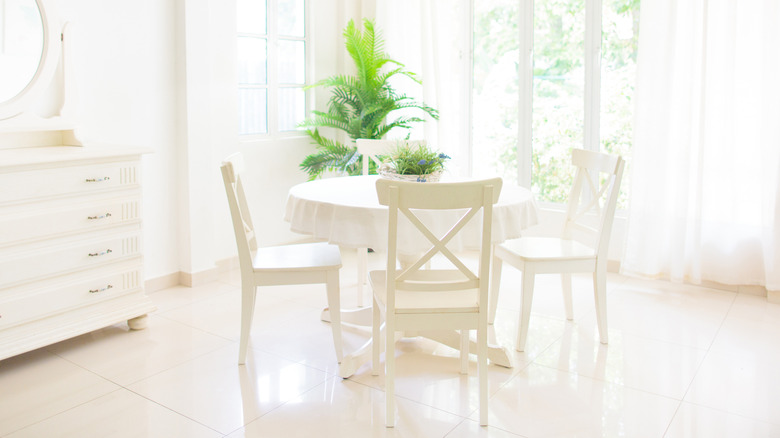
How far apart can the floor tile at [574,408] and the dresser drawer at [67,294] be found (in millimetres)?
1907

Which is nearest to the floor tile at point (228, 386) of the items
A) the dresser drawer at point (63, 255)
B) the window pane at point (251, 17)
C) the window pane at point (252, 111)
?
the dresser drawer at point (63, 255)

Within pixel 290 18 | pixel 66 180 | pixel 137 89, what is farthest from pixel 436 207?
pixel 290 18

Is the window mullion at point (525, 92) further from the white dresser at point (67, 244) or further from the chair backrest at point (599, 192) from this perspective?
the white dresser at point (67, 244)

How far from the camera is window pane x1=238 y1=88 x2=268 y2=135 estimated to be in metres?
4.93

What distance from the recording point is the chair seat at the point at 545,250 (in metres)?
3.29

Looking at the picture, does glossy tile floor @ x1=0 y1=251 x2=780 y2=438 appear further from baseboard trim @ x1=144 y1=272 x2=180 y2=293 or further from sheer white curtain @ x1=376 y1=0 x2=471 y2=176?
sheer white curtain @ x1=376 y1=0 x2=471 y2=176

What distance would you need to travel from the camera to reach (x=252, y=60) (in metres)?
4.96

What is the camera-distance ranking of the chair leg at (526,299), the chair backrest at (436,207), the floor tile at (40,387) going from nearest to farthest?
the chair backrest at (436,207) → the floor tile at (40,387) → the chair leg at (526,299)

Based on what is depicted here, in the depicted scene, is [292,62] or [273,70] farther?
[292,62]

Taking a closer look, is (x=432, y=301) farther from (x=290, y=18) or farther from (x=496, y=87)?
(x=290, y=18)

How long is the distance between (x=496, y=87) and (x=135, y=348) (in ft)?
10.5

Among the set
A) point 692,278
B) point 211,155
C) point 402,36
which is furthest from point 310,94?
point 692,278

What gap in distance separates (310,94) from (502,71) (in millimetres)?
1478

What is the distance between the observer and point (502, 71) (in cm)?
522
